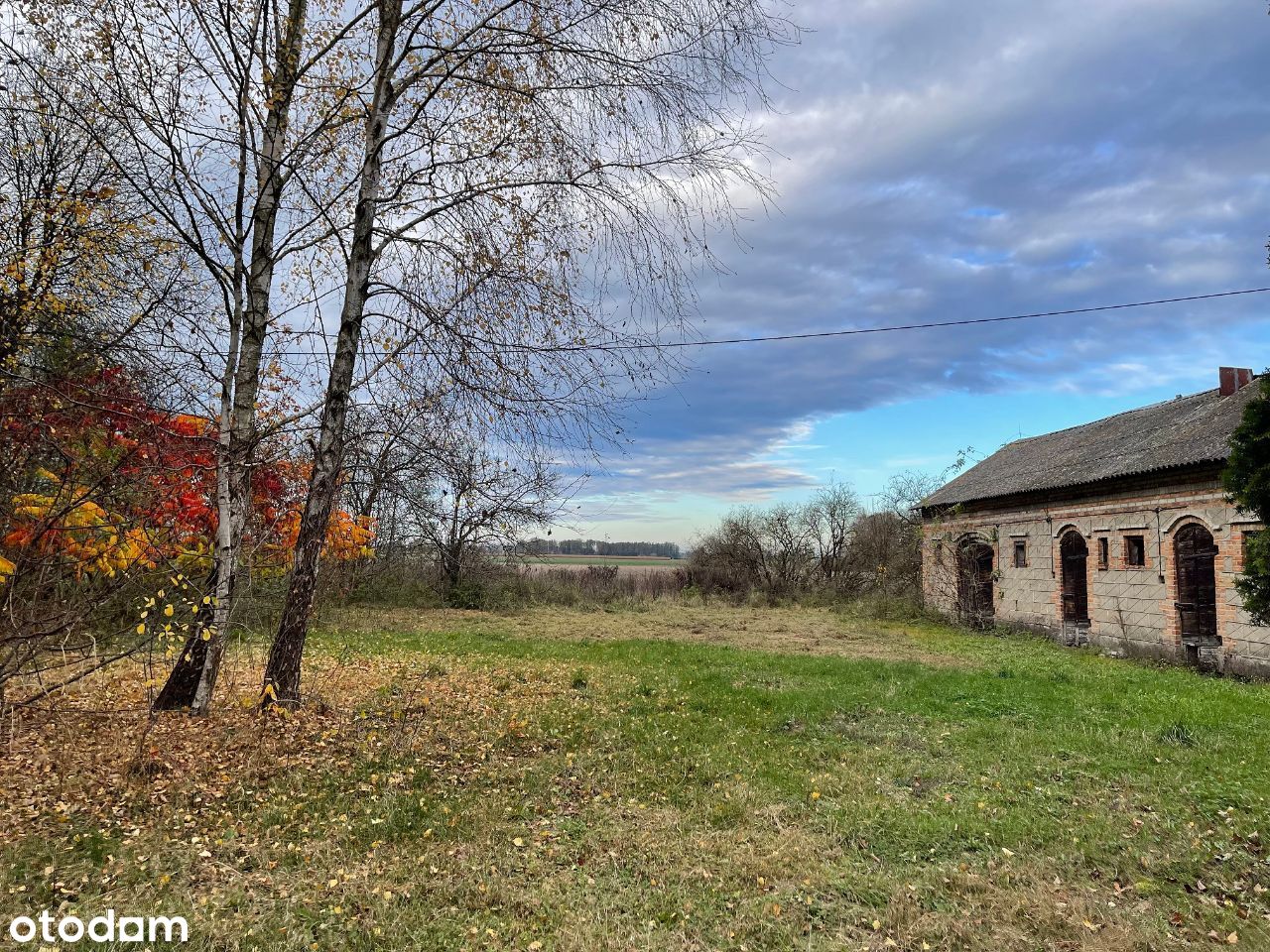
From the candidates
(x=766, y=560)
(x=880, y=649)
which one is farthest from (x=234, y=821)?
(x=766, y=560)

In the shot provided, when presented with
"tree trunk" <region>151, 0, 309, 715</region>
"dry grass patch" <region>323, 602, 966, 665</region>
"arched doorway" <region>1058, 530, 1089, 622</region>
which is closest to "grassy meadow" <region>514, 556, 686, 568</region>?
"dry grass patch" <region>323, 602, 966, 665</region>

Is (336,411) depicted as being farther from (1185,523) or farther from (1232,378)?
(1232,378)

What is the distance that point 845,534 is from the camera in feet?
122

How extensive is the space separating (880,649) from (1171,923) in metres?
13.6

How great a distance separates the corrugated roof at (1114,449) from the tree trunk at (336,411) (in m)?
14.8

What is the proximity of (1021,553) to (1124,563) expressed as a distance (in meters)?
4.37

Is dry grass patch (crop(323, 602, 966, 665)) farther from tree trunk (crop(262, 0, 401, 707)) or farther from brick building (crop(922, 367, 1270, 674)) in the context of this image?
tree trunk (crop(262, 0, 401, 707))

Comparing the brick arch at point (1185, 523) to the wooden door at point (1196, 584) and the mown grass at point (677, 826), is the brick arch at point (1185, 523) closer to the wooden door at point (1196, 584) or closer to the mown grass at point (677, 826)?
the wooden door at point (1196, 584)

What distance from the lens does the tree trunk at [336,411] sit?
23.0ft

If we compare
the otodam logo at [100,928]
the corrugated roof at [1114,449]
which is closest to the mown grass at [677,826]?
the otodam logo at [100,928]

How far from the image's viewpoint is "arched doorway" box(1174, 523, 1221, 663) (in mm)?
15367

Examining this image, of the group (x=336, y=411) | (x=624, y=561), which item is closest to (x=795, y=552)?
(x=624, y=561)

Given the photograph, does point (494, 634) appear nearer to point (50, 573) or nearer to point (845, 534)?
point (50, 573)

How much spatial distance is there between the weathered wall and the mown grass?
612cm
